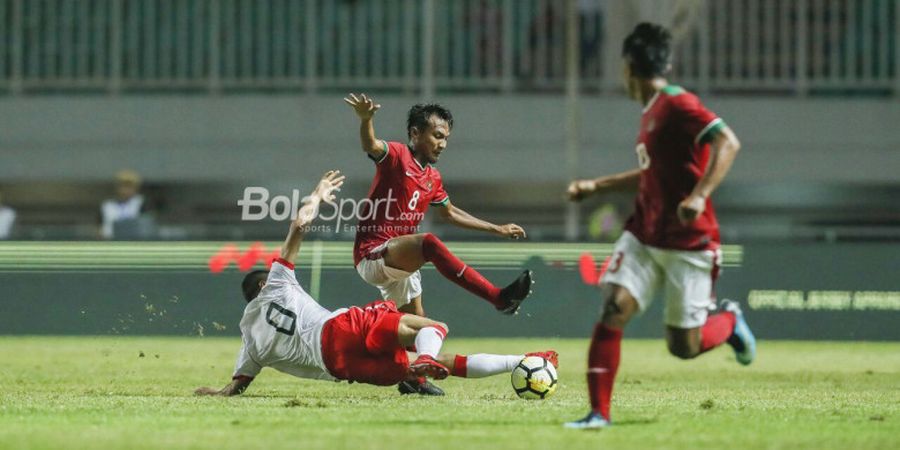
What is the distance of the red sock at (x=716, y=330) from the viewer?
8961mm

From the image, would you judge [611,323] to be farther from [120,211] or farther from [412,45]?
[412,45]

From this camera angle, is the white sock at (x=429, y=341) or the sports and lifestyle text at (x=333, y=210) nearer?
the white sock at (x=429, y=341)

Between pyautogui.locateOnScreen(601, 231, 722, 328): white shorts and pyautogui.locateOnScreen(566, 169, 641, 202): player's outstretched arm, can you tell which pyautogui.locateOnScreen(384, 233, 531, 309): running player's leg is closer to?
pyautogui.locateOnScreen(566, 169, 641, 202): player's outstretched arm

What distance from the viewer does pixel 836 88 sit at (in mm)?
23125

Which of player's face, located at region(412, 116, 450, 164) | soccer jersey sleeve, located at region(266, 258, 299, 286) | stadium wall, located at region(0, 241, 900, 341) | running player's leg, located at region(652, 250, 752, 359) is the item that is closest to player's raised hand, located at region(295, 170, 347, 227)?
soccer jersey sleeve, located at region(266, 258, 299, 286)

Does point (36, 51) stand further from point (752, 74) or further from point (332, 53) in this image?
point (752, 74)

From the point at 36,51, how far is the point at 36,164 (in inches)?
68.3

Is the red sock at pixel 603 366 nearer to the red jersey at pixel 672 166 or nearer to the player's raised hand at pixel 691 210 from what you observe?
the red jersey at pixel 672 166

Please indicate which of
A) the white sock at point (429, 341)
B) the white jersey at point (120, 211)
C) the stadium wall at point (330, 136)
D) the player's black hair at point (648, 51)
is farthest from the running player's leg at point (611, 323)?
the stadium wall at point (330, 136)

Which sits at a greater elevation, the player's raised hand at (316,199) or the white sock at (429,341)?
the player's raised hand at (316,199)

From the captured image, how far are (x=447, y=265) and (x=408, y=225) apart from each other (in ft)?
2.62

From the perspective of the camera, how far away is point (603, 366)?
8.52m

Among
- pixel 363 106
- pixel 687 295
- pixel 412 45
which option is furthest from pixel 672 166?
pixel 412 45

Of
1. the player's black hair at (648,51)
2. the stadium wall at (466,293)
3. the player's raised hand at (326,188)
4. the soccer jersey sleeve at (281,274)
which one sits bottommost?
the stadium wall at (466,293)
